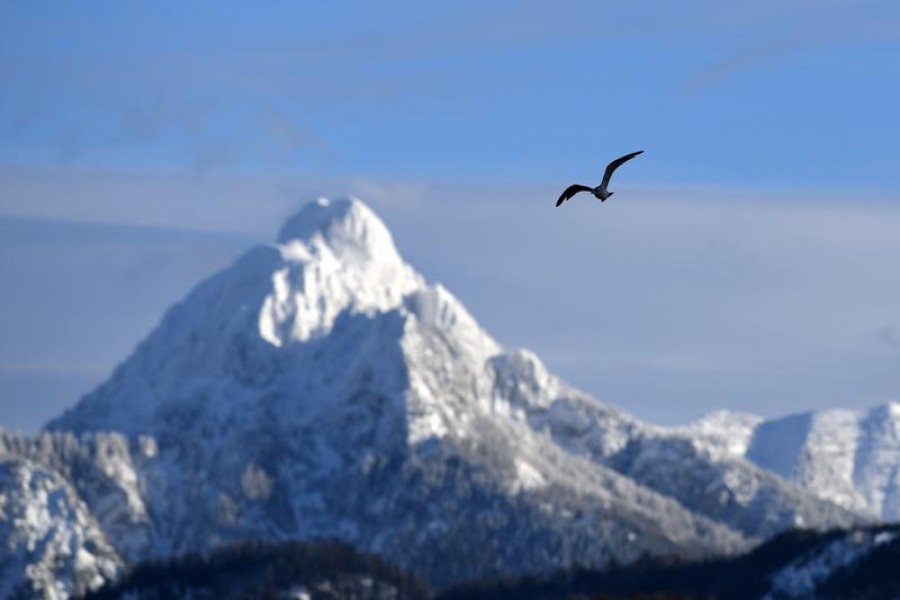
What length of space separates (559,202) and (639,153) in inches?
205

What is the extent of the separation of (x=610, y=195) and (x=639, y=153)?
3.52 meters

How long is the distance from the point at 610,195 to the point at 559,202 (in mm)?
2760

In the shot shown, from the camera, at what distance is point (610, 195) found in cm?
14075

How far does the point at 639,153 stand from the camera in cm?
13825

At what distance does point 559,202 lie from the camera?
140 m
